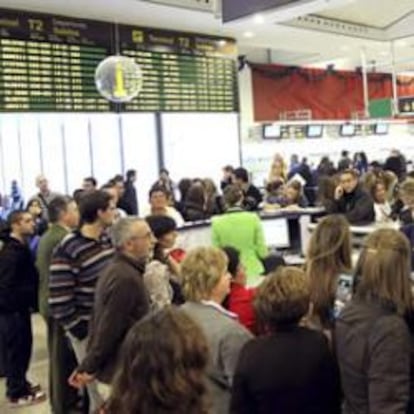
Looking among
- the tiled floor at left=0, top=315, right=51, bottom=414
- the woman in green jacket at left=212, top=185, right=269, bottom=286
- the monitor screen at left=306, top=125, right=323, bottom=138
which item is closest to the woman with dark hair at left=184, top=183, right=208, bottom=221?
the woman in green jacket at left=212, top=185, right=269, bottom=286

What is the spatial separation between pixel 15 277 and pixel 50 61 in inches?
134

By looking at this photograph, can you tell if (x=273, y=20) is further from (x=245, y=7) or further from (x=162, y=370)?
(x=162, y=370)

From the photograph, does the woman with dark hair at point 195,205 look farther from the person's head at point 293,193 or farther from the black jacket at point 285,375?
the black jacket at point 285,375

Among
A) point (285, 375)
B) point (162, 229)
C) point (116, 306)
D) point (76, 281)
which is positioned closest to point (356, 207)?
point (162, 229)

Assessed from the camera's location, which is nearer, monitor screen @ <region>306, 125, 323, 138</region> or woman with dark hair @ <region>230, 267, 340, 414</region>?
woman with dark hair @ <region>230, 267, 340, 414</region>

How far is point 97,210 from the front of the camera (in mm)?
3471

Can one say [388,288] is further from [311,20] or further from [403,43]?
[403,43]

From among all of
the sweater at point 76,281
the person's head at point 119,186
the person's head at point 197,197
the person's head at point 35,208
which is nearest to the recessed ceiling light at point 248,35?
the person's head at point 119,186

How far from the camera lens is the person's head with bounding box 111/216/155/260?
10.0 ft

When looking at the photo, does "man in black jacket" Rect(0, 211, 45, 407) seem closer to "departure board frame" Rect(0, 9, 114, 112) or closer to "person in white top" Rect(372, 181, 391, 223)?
"departure board frame" Rect(0, 9, 114, 112)

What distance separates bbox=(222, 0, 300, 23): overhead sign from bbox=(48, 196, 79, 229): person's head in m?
1.95

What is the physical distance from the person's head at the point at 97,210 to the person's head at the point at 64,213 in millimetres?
732

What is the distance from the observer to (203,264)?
2.46m

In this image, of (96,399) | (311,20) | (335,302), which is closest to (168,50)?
(311,20)
